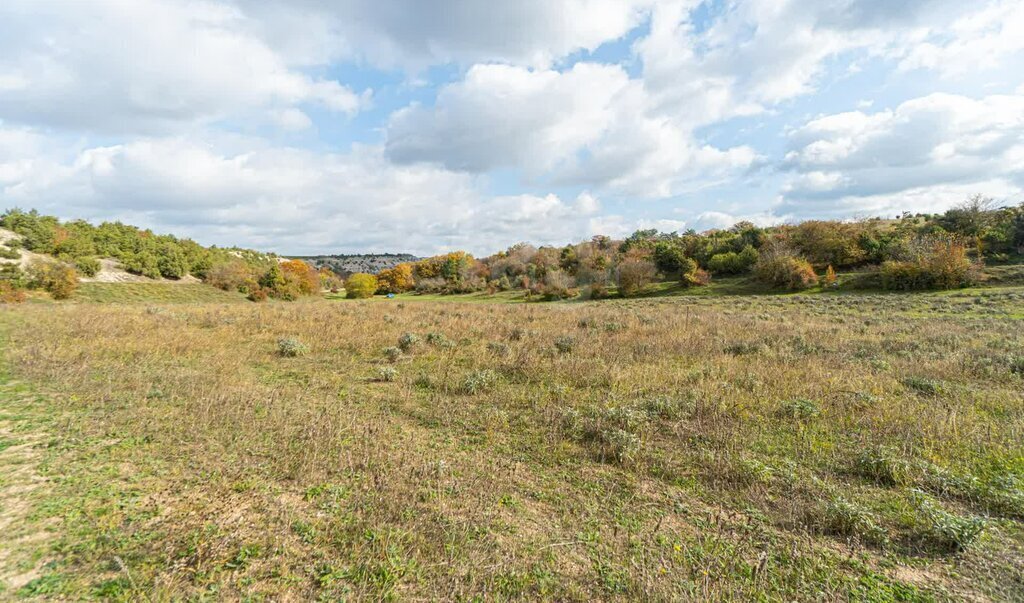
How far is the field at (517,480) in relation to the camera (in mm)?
3434

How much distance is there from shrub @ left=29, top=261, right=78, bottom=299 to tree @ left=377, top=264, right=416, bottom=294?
5616 centimetres

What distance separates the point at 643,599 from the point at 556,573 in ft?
2.60

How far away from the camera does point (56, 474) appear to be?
4965mm

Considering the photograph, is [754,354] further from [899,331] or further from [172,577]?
[172,577]

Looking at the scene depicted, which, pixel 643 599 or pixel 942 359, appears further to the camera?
pixel 942 359

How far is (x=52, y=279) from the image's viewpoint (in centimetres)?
3406

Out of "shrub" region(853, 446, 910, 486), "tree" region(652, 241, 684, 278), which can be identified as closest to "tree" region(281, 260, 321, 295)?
"tree" region(652, 241, 684, 278)

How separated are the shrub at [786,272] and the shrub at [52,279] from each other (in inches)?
2877

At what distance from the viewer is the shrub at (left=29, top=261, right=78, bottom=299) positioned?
33875 mm

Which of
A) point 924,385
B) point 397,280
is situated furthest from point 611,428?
point 397,280

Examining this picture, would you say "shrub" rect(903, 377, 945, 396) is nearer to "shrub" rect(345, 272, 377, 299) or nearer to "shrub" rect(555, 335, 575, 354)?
"shrub" rect(555, 335, 575, 354)

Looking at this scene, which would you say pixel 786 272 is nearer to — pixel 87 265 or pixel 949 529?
pixel 949 529

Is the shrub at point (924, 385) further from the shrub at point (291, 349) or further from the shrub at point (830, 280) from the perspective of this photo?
the shrub at point (830, 280)

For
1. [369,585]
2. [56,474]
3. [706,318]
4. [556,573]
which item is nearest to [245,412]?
[56,474]
